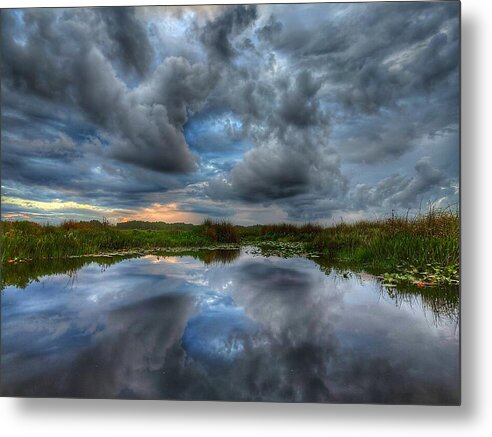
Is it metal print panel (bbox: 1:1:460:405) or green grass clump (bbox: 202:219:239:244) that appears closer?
metal print panel (bbox: 1:1:460:405)

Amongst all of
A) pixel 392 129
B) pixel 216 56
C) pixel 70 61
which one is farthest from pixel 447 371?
pixel 70 61

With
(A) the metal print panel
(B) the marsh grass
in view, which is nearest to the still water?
(A) the metal print panel

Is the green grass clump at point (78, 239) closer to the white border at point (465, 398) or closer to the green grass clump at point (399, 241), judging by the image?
the green grass clump at point (399, 241)

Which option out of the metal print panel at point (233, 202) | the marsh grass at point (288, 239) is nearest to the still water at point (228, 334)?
the metal print panel at point (233, 202)

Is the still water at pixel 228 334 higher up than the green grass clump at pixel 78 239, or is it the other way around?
the green grass clump at pixel 78 239

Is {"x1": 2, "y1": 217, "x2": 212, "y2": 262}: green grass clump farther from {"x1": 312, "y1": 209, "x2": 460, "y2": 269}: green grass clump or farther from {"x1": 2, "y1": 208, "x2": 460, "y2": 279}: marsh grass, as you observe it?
{"x1": 312, "y1": 209, "x2": 460, "y2": 269}: green grass clump

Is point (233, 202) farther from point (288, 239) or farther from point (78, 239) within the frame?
point (78, 239)
